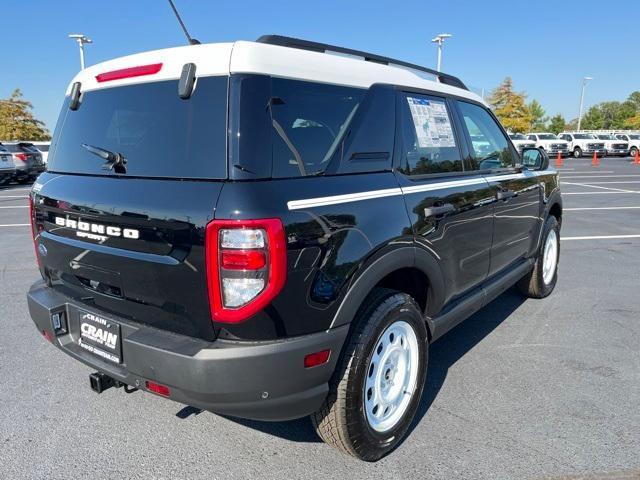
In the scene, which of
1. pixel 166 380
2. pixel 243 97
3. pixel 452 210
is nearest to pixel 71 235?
pixel 166 380

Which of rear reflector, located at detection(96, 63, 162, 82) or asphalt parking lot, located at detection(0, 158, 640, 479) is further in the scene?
asphalt parking lot, located at detection(0, 158, 640, 479)

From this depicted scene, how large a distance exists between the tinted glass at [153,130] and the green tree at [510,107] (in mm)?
52090

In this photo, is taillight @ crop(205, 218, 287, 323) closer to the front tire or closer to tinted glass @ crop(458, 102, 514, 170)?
the front tire

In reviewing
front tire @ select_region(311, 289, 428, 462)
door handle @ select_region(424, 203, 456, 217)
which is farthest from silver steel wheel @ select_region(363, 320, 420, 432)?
door handle @ select_region(424, 203, 456, 217)

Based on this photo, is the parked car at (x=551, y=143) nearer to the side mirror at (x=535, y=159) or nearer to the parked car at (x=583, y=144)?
the parked car at (x=583, y=144)

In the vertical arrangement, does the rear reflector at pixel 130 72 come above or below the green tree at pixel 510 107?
below

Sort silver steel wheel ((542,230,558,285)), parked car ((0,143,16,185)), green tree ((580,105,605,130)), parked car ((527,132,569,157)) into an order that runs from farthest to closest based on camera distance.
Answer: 1. green tree ((580,105,605,130))
2. parked car ((527,132,569,157))
3. parked car ((0,143,16,185))
4. silver steel wheel ((542,230,558,285))

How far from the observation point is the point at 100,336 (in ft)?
7.55

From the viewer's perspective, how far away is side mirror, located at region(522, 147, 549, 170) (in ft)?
14.7

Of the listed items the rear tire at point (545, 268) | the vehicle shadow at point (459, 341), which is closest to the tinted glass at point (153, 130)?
the vehicle shadow at point (459, 341)

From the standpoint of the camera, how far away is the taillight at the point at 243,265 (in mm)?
1836

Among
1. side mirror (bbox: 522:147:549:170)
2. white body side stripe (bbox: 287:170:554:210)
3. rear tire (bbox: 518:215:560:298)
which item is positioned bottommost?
rear tire (bbox: 518:215:560:298)

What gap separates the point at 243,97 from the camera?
194cm

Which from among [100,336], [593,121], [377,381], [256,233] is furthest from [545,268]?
→ [593,121]
